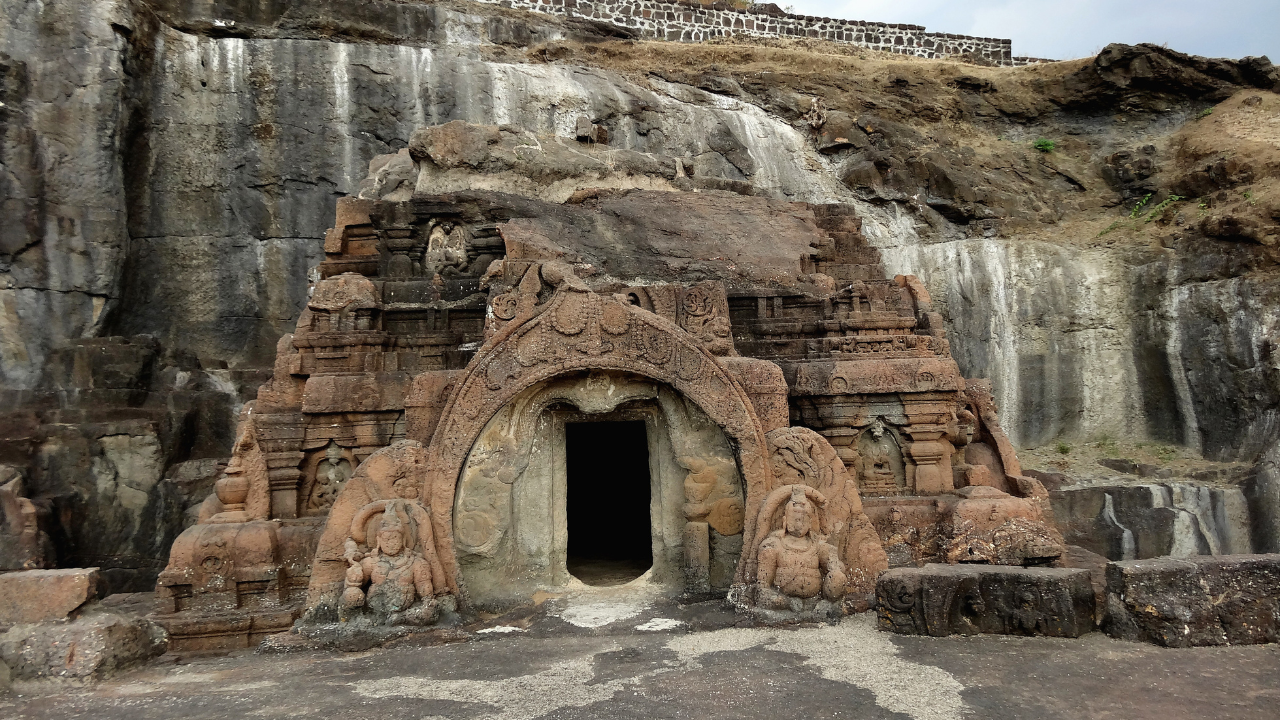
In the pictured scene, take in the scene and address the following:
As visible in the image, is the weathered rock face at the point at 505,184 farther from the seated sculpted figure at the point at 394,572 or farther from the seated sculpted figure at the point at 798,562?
the seated sculpted figure at the point at 394,572

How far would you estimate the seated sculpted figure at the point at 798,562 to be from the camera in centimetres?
597

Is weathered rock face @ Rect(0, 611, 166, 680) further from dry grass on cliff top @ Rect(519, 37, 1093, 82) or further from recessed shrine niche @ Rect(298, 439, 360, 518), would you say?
dry grass on cliff top @ Rect(519, 37, 1093, 82)

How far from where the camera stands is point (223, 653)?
20.9ft

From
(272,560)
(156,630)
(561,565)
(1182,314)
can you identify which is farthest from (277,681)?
(1182,314)

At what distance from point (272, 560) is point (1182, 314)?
16520 millimetres

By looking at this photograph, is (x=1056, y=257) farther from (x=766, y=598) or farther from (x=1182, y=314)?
(x=766, y=598)

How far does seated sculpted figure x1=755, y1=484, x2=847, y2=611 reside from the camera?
5.97 meters

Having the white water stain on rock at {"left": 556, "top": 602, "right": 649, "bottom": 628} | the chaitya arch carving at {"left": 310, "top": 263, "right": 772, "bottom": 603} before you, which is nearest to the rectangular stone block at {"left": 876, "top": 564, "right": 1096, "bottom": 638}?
the chaitya arch carving at {"left": 310, "top": 263, "right": 772, "bottom": 603}

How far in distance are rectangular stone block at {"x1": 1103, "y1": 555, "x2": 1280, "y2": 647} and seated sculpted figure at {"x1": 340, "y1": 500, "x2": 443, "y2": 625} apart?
4.88 metres

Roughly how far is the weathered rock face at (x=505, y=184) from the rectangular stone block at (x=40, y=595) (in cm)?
634

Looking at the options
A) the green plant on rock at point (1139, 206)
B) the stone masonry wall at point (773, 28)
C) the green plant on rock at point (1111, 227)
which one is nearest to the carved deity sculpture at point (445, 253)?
the green plant on rock at point (1111, 227)

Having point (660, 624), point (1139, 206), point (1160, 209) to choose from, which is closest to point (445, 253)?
point (660, 624)

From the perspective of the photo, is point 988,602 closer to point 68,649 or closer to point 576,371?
point 576,371

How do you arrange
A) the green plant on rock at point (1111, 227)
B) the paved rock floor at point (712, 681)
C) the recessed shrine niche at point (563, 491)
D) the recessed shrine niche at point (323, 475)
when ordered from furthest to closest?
the green plant on rock at point (1111, 227)
the recessed shrine niche at point (323, 475)
the recessed shrine niche at point (563, 491)
the paved rock floor at point (712, 681)
